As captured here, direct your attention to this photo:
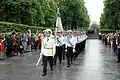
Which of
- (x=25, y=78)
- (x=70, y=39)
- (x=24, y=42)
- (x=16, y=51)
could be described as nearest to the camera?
(x=25, y=78)

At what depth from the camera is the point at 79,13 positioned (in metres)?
83.2

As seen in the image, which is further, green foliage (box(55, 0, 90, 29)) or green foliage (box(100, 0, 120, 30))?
green foliage (box(55, 0, 90, 29))

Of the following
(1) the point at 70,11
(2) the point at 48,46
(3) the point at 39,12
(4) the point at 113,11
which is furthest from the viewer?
(1) the point at 70,11

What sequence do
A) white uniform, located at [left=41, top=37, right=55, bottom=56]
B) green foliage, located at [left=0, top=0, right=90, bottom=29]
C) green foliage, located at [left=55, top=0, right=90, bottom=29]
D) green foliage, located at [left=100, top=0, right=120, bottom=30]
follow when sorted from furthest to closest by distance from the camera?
1. green foliage, located at [left=55, top=0, right=90, bottom=29]
2. green foliage, located at [left=0, top=0, right=90, bottom=29]
3. green foliage, located at [left=100, top=0, right=120, bottom=30]
4. white uniform, located at [left=41, top=37, right=55, bottom=56]

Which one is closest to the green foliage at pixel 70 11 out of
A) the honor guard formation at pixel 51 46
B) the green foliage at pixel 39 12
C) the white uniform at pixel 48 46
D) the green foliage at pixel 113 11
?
the green foliage at pixel 39 12

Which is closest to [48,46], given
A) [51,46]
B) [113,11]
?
[51,46]

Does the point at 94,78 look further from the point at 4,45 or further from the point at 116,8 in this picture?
the point at 116,8

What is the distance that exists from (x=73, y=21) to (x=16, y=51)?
6009 cm

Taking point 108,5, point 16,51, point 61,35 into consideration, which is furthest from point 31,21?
point 61,35

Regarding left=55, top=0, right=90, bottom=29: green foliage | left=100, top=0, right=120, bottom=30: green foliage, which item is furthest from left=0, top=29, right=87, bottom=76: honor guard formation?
left=55, top=0, right=90, bottom=29: green foliage

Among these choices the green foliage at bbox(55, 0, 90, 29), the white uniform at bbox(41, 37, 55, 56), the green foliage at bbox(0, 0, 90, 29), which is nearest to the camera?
the white uniform at bbox(41, 37, 55, 56)

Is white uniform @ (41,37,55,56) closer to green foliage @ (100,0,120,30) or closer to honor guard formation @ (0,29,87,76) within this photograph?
honor guard formation @ (0,29,87,76)

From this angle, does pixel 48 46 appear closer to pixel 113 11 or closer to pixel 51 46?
pixel 51 46

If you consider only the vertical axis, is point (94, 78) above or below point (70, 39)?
below
